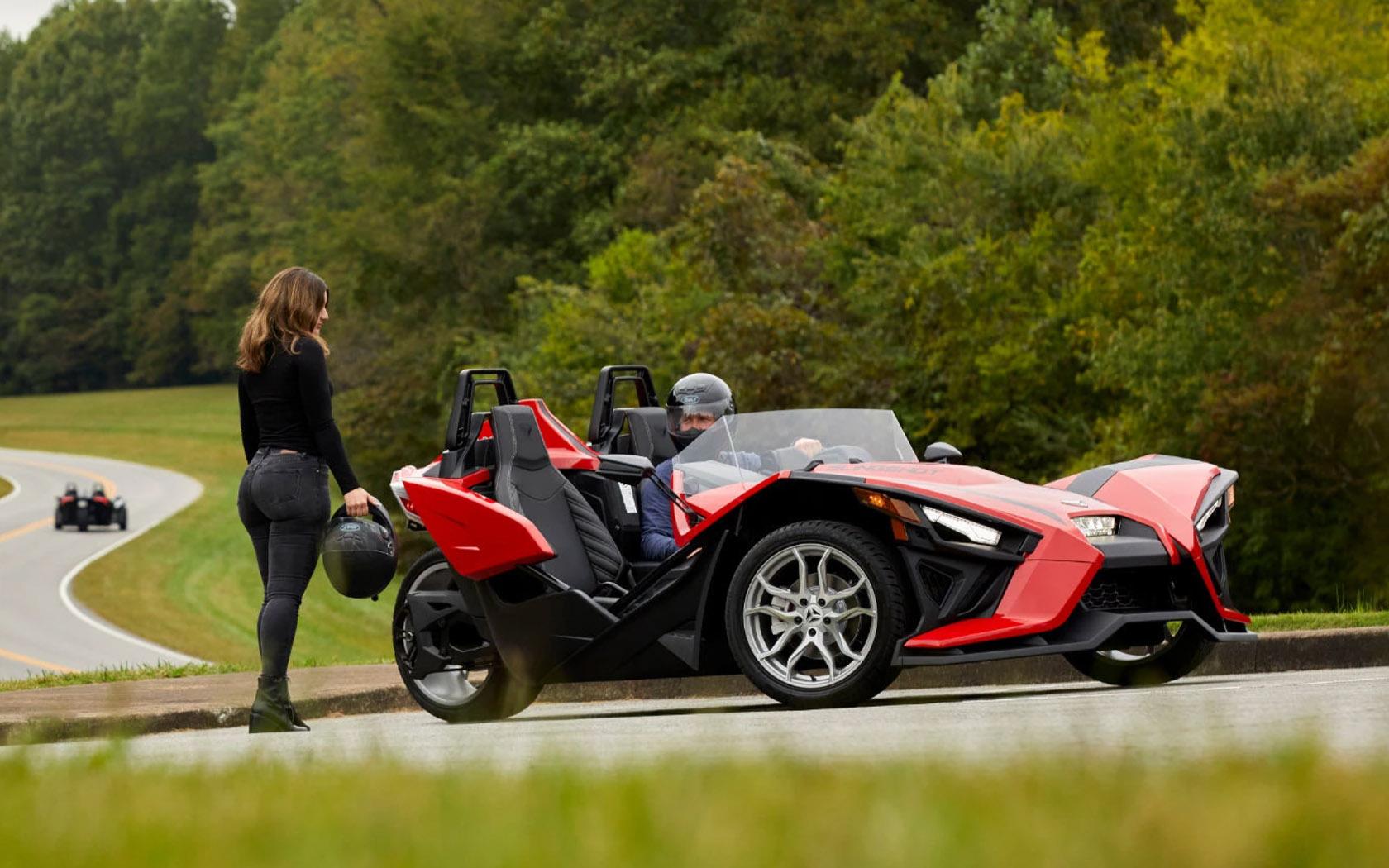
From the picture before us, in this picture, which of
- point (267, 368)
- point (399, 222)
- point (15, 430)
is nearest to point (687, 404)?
point (267, 368)

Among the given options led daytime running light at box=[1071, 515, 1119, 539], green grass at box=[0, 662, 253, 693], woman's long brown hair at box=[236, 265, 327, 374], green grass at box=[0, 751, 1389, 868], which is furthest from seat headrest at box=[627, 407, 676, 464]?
green grass at box=[0, 751, 1389, 868]

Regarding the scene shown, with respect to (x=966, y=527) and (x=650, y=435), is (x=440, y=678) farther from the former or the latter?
(x=966, y=527)

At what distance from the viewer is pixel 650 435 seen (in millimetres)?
10594

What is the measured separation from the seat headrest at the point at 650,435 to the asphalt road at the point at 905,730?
125 cm

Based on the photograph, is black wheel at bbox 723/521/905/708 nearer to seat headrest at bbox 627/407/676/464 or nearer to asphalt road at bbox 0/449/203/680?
seat headrest at bbox 627/407/676/464

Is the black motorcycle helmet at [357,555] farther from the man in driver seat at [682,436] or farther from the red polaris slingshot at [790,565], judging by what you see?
the man in driver seat at [682,436]

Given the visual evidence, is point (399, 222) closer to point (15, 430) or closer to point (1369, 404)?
point (1369, 404)

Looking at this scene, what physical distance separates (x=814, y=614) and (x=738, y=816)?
4870mm

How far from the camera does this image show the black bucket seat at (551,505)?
9.36 meters

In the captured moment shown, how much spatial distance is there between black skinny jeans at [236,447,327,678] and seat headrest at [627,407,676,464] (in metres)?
2.03

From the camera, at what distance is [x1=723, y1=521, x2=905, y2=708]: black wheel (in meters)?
7.92

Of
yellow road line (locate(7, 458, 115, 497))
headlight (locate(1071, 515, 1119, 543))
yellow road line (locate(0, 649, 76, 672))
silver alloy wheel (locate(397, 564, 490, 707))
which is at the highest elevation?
headlight (locate(1071, 515, 1119, 543))

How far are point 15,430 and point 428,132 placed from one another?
5239 centimetres

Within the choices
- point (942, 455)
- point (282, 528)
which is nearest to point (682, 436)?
point (942, 455)
